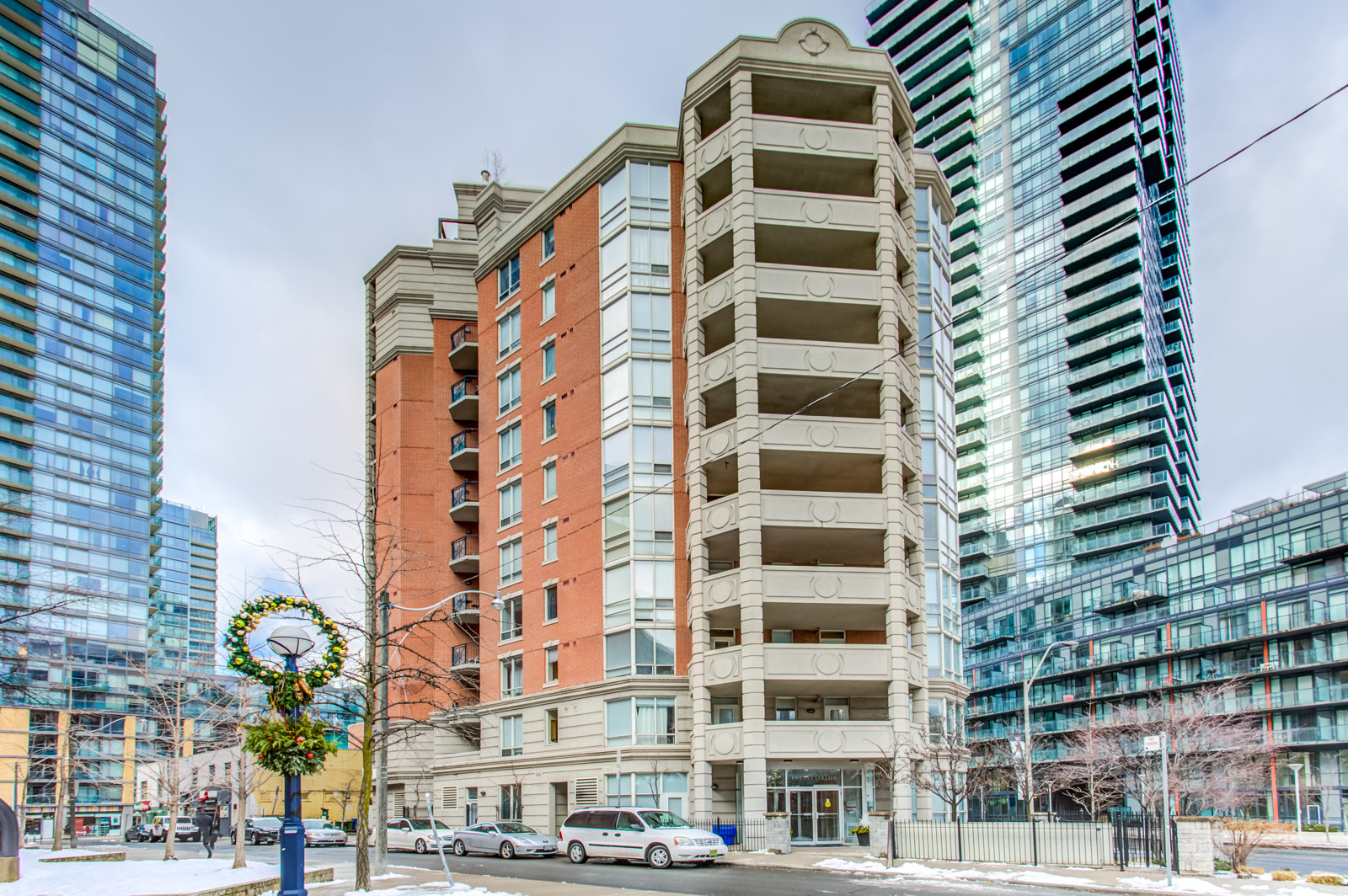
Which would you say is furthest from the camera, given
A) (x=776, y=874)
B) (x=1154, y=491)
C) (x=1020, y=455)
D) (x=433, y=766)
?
(x=1020, y=455)

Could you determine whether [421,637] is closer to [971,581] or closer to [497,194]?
[497,194]

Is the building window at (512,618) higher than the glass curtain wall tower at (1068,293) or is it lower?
lower

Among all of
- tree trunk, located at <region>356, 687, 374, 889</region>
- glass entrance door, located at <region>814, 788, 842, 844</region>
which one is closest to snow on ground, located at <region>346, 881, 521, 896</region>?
tree trunk, located at <region>356, 687, 374, 889</region>

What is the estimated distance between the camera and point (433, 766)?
187ft

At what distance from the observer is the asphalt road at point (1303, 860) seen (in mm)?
36000

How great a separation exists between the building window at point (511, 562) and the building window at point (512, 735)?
6.37 metres

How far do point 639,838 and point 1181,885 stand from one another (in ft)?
49.6

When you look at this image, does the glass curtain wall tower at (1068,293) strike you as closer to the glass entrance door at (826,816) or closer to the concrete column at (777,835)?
the glass entrance door at (826,816)

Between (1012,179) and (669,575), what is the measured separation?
381ft

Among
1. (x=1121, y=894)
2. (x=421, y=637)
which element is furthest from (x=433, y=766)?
(x=1121, y=894)

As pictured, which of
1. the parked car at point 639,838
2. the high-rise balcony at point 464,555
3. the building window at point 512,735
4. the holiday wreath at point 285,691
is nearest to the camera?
the holiday wreath at point 285,691

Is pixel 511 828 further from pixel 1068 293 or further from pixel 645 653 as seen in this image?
pixel 1068 293

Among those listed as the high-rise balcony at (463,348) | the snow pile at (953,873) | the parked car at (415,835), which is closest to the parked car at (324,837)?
the parked car at (415,835)

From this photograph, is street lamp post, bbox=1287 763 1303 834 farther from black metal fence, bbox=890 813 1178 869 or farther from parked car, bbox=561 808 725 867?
parked car, bbox=561 808 725 867
